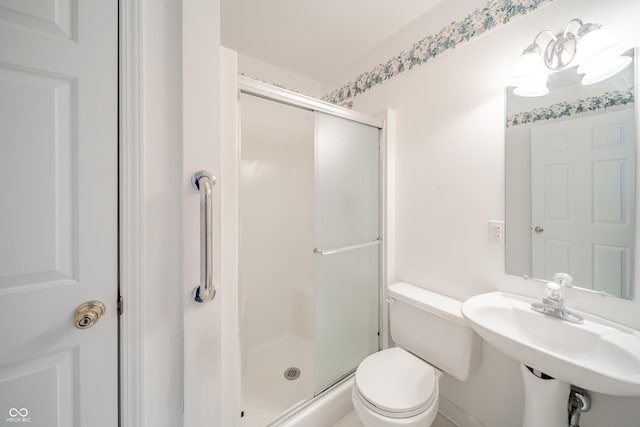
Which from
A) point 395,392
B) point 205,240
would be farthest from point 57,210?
point 395,392

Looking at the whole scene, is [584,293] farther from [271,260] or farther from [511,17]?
[271,260]

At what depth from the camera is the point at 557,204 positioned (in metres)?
1.00

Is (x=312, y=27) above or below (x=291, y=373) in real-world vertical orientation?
above

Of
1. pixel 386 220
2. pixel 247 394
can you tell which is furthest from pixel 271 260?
pixel 386 220

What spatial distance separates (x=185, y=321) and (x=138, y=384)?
21 centimetres

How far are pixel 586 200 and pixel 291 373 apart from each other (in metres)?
1.96

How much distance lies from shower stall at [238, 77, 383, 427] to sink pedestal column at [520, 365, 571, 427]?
0.88 m

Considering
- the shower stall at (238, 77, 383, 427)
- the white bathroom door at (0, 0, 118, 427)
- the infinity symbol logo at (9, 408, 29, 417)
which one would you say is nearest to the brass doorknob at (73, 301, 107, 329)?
the white bathroom door at (0, 0, 118, 427)

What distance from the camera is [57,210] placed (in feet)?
2.05

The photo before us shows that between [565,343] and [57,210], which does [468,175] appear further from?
[57,210]

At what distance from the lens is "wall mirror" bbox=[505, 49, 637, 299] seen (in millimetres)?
852

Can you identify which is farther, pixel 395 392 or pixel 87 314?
pixel 395 392

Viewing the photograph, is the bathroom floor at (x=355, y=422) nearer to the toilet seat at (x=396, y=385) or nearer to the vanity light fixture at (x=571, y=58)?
the toilet seat at (x=396, y=385)

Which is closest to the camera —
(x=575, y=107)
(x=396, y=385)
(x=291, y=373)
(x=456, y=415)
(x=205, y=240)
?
(x=205, y=240)
